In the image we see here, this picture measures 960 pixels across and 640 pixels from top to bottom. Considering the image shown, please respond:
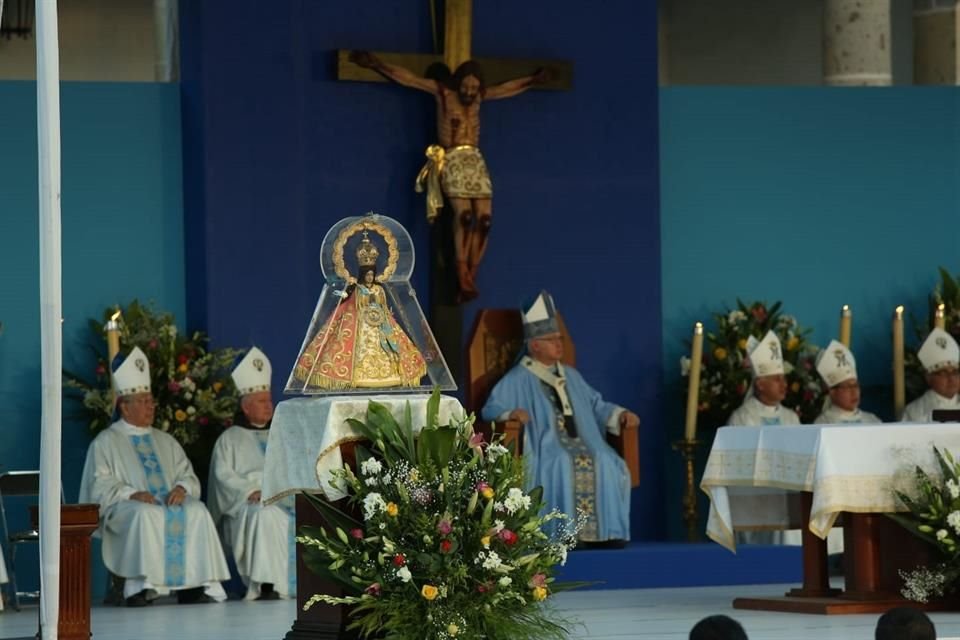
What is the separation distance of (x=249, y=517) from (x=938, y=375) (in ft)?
14.1

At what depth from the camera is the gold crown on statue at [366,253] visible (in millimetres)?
7348

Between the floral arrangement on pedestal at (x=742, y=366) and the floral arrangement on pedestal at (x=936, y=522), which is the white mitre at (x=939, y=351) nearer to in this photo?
the floral arrangement on pedestal at (x=742, y=366)

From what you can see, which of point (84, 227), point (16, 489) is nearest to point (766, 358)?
point (84, 227)

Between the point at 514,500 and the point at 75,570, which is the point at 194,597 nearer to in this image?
the point at 75,570

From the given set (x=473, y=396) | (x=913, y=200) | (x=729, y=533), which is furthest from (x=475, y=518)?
(x=913, y=200)

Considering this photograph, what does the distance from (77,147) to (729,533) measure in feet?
15.0

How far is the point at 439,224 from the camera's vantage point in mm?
11422

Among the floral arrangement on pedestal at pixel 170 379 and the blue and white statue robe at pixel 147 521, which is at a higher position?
the floral arrangement on pedestal at pixel 170 379

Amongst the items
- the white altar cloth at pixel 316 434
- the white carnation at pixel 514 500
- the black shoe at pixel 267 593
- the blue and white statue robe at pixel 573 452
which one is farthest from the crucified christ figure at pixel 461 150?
the white carnation at pixel 514 500

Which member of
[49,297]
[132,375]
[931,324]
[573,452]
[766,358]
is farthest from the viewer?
[931,324]

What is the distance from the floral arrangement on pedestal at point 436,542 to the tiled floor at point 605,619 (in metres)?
0.51

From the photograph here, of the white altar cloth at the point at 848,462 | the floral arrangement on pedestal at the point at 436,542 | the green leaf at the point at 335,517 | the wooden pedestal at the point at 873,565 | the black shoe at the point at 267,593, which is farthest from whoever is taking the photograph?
the black shoe at the point at 267,593

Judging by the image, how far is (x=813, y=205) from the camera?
1258 cm

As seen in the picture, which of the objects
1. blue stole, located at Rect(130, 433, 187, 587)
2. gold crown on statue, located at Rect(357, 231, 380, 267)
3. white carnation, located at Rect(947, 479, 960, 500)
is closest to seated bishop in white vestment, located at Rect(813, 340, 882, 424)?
white carnation, located at Rect(947, 479, 960, 500)
